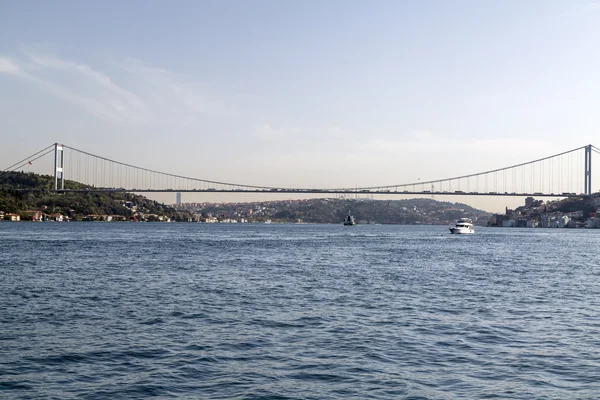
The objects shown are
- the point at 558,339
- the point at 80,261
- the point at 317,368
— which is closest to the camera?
the point at 317,368

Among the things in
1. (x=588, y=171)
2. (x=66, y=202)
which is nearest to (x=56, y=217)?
(x=66, y=202)

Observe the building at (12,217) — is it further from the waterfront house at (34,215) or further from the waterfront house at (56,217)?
the waterfront house at (56,217)

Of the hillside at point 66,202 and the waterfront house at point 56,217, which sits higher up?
the hillside at point 66,202

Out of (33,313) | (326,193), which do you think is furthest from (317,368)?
(326,193)

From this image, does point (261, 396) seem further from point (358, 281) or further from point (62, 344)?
point (358, 281)

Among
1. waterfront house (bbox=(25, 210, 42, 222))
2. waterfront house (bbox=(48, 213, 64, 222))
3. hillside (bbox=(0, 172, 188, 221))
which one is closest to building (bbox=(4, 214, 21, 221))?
hillside (bbox=(0, 172, 188, 221))

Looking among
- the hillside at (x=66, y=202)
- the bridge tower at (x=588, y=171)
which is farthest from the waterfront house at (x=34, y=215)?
the bridge tower at (x=588, y=171)

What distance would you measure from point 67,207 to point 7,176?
18367 mm

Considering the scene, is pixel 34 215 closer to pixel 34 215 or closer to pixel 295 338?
pixel 34 215

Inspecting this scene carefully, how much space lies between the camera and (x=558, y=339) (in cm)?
1174

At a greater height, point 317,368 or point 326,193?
point 326,193

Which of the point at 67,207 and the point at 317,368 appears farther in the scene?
the point at 67,207

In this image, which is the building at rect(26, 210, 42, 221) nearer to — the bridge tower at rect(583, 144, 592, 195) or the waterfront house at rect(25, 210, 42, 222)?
the waterfront house at rect(25, 210, 42, 222)

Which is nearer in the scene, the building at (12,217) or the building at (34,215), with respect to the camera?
the building at (12,217)
